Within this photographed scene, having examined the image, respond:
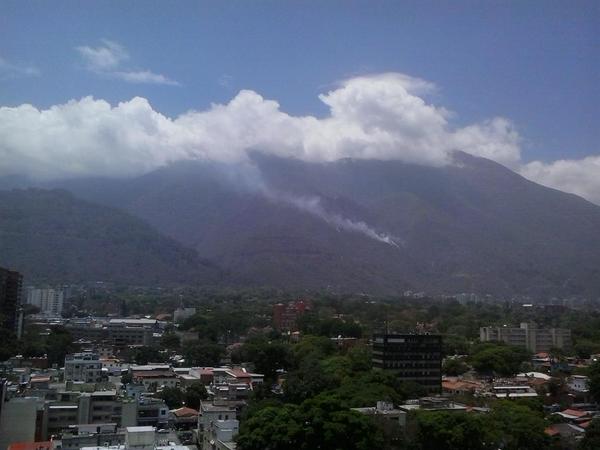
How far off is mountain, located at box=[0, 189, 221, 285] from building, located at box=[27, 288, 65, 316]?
18.7 meters

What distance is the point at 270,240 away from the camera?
129500 millimetres

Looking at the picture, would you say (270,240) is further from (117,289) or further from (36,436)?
(36,436)

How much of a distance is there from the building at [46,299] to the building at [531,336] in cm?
5316

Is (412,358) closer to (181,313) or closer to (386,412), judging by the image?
(386,412)

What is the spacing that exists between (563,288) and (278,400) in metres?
124

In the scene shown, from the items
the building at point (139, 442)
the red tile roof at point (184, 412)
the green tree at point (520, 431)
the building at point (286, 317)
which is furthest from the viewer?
the building at point (286, 317)

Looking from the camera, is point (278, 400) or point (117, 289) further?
point (117, 289)

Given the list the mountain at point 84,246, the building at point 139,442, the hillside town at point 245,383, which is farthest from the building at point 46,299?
the building at point 139,442

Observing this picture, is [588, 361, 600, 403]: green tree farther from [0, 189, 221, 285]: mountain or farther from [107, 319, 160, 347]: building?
[0, 189, 221, 285]: mountain

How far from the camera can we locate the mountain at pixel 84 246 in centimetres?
11106

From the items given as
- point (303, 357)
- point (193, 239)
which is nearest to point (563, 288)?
point (193, 239)

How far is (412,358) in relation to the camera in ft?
110

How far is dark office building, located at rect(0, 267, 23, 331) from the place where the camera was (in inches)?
1962

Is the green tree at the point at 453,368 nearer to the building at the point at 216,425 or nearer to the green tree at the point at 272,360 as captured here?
the green tree at the point at 272,360
